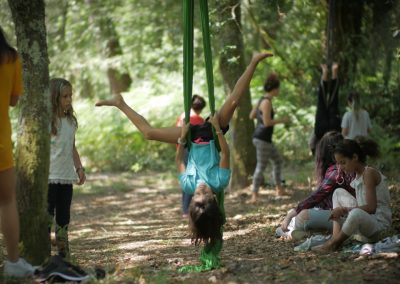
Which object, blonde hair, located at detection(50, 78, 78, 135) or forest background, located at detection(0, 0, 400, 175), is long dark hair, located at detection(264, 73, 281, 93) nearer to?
forest background, located at detection(0, 0, 400, 175)

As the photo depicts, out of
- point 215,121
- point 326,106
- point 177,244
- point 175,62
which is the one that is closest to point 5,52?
point 215,121

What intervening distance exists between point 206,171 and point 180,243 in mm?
2069

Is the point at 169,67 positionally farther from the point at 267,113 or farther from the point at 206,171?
the point at 206,171

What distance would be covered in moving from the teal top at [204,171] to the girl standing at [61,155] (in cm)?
116

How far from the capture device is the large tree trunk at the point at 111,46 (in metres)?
18.5

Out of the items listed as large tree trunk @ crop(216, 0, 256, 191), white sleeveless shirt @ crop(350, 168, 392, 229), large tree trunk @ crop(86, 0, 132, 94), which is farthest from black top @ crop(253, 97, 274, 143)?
large tree trunk @ crop(86, 0, 132, 94)

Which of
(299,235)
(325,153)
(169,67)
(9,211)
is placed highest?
(169,67)

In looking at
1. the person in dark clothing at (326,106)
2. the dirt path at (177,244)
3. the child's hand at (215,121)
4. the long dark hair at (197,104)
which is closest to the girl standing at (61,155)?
the dirt path at (177,244)

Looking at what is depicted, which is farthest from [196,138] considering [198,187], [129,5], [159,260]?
[129,5]

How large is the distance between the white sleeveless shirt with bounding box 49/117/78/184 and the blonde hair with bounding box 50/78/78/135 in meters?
0.04

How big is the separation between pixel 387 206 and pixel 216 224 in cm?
180

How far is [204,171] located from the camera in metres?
5.12

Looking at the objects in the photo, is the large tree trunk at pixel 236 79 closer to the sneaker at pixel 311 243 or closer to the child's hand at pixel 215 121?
the sneaker at pixel 311 243

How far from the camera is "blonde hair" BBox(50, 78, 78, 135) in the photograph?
5.57 m
